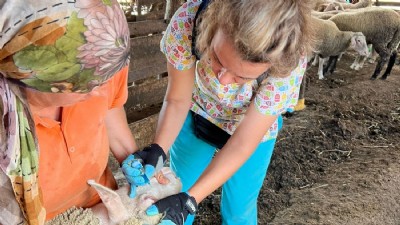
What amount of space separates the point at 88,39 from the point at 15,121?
0.97ft

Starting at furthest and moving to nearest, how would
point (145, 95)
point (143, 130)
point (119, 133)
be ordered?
point (145, 95)
point (143, 130)
point (119, 133)

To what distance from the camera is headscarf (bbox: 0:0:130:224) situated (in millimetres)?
815

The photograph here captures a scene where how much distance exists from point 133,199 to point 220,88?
0.68 meters

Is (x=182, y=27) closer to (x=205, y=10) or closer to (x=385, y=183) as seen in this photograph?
(x=205, y=10)

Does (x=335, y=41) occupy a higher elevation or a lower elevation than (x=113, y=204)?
lower

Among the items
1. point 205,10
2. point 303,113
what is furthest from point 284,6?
point 303,113

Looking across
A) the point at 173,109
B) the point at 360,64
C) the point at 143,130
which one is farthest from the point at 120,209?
the point at 360,64

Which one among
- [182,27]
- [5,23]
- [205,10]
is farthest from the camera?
[182,27]

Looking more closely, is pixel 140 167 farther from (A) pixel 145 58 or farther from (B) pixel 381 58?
(B) pixel 381 58

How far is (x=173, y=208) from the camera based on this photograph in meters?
1.57

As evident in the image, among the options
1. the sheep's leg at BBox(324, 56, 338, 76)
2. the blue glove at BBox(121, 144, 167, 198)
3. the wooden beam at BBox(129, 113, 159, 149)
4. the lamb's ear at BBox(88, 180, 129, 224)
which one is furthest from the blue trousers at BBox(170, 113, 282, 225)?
the sheep's leg at BBox(324, 56, 338, 76)

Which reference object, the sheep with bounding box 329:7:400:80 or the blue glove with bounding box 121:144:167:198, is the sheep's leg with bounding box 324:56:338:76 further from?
the blue glove with bounding box 121:144:167:198

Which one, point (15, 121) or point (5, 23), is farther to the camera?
point (15, 121)

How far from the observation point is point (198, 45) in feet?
5.54
